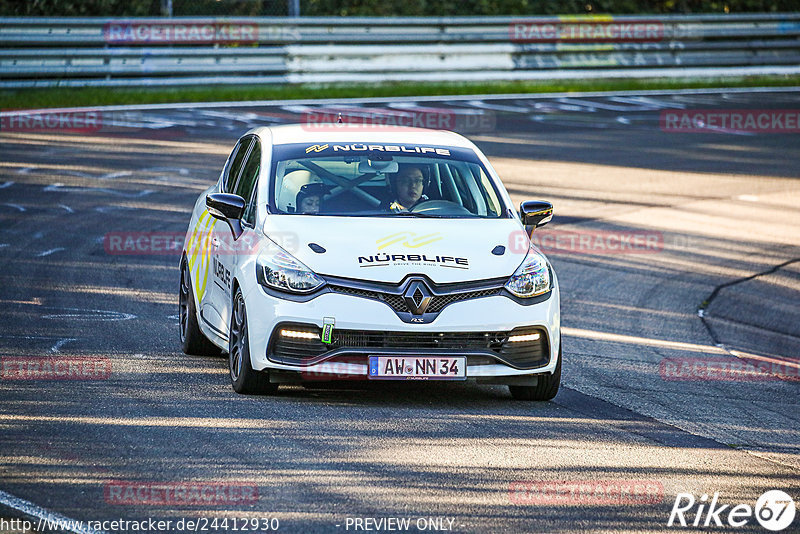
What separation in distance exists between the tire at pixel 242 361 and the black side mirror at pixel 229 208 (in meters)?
0.63

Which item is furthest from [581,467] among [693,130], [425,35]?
[425,35]

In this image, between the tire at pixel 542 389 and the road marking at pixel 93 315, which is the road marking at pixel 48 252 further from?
the tire at pixel 542 389

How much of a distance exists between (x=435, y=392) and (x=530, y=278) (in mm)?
1021

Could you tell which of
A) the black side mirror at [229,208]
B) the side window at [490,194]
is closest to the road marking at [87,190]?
the black side mirror at [229,208]

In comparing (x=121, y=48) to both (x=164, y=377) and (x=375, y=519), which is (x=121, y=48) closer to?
(x=164, y=377)

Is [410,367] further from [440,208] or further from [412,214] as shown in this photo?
[440,208]

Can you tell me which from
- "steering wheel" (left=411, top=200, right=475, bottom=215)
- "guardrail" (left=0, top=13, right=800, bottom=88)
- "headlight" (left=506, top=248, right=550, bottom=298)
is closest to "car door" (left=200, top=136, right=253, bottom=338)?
"steering wheel" (left=411, top=200, right=475, bottom=215)

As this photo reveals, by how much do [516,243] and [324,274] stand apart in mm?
1357

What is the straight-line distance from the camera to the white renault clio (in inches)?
300
